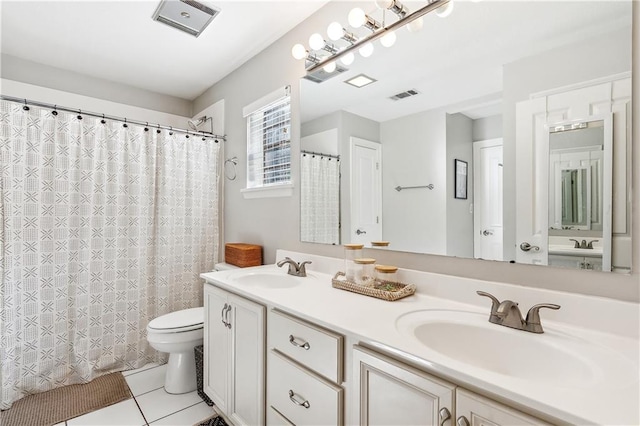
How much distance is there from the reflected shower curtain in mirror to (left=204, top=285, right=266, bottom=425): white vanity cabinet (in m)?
0.62

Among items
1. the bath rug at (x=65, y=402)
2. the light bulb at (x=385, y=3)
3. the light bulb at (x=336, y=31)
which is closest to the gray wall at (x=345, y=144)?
the light bulb at (x=336, y=31)

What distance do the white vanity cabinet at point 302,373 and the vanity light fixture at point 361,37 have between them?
1.33 meters

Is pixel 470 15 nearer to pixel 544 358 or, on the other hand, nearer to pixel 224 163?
pixel 544 358

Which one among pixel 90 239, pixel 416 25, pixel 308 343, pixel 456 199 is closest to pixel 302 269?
pixel 308 343

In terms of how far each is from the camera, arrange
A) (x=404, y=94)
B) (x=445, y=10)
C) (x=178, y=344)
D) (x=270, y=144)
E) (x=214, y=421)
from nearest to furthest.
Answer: (x=445, y=10) < (x=404, y=94) < (x=214, y=421) < (x=178, y=344) < (x=270, y=144)

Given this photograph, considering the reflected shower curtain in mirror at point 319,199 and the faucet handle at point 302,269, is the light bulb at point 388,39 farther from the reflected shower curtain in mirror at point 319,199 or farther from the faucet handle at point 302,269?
the faucet handle at point 302,269

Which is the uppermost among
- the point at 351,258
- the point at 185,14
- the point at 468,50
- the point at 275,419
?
the point at 185,14

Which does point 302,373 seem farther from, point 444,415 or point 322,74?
point 322,74

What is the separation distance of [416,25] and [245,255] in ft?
5.64

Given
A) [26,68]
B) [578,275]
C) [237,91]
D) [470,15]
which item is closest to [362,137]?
[470,15]

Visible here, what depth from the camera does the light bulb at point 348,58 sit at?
1.66 meters

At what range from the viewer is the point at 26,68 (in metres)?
2.49

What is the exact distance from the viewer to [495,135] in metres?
1.19

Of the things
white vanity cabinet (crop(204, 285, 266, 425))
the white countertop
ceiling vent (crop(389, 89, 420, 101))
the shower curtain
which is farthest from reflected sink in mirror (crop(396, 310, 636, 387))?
the shower curtain
